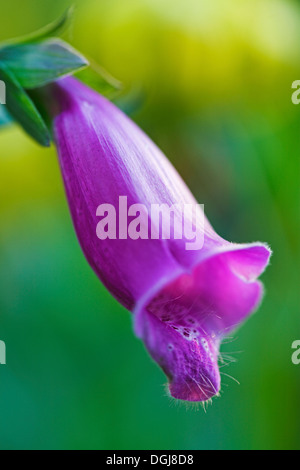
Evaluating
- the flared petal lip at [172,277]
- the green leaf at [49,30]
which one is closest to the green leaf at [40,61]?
the green leaf at [49,30]

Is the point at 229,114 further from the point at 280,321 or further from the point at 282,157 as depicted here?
the point at 280,321

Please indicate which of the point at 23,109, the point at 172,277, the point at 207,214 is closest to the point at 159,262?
the point at 172,277

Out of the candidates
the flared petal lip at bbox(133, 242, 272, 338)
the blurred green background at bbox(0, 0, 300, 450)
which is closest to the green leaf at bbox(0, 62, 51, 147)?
the flared petal lip at bbox(133, 242, 272, 338)

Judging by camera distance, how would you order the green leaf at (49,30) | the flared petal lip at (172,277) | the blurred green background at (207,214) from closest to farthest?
the flared petal lip at (172,277)
the green leaf at (49,30)
the blurred green background at (207,214)

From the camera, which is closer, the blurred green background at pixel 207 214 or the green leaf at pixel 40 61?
the green leaf at pixel 40 61

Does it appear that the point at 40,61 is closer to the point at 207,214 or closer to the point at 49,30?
the point at 49,30

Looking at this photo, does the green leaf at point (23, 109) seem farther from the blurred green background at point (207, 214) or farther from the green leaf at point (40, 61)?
the blurred green background at point (207, 214)

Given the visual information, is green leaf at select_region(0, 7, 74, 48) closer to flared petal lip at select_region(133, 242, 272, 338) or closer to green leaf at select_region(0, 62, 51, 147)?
green leaf at select_region(0, 62, 51, 147)
